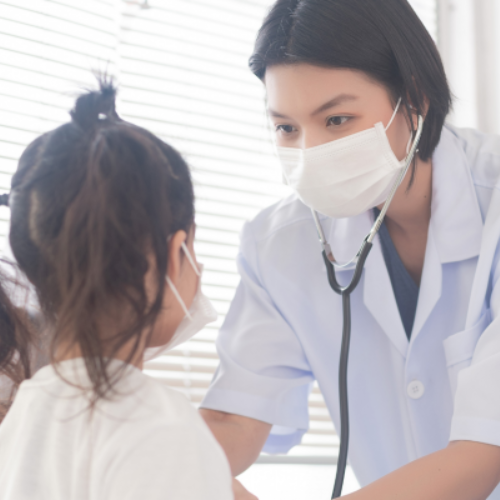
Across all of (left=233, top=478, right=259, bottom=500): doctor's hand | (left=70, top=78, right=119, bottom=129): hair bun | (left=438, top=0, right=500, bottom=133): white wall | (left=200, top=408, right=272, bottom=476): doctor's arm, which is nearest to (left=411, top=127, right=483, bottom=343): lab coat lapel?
(left=200, top=408, right=272, bottom=476): doctor's arm

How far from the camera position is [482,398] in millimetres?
931

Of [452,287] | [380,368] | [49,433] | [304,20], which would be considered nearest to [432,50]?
[304,20]

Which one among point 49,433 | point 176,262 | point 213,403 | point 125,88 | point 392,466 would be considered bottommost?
point 392,466

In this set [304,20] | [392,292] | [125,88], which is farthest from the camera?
[125,88]

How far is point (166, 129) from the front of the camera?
1630 millimetres

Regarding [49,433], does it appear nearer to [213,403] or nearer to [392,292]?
[213,403]

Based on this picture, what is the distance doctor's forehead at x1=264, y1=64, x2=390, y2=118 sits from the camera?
105 cm

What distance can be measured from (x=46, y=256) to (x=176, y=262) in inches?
5.9

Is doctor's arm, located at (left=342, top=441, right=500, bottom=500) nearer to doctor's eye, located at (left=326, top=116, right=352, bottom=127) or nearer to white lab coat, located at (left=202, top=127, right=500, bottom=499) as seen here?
white lab coat, located at (left=202, top=127, right=500, bottom=499)

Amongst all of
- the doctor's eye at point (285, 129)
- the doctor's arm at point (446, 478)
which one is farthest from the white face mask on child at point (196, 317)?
the doctor's eye at point (285, 129)

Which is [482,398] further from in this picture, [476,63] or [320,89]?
[476,63]

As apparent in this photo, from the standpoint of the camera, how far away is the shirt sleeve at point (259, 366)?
117 centimetres

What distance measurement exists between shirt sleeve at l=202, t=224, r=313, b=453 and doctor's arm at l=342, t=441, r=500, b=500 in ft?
1.08

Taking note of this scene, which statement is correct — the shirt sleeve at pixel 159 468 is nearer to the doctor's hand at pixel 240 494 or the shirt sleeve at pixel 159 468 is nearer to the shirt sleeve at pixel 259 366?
the doctor's hand at pixel 240 494
